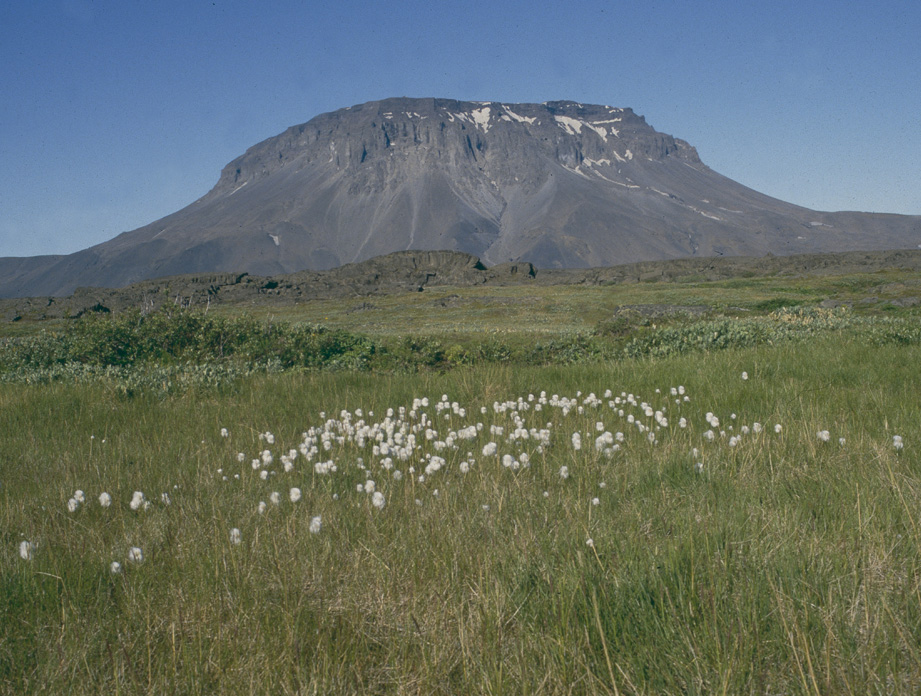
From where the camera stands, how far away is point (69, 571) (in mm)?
2998

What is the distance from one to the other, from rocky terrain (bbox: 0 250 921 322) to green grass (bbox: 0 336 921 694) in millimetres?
42987

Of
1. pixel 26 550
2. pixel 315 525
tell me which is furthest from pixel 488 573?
pixel 26 550

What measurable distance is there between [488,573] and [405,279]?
7364cm

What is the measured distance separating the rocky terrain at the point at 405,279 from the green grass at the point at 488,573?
141 feet

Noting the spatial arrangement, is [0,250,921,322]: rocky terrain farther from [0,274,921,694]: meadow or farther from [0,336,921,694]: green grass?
[0,336,921,694]: green grass

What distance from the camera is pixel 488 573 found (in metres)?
2.62

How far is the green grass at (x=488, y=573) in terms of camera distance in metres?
2.15

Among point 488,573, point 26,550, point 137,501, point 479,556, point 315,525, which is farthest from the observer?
point 137,501

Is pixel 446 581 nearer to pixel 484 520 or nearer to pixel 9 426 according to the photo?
pixel 484 520

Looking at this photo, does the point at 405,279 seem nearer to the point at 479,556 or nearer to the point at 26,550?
the point at 26,550

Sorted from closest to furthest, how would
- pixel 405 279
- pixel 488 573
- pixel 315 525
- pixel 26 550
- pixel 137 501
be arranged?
pixel 488 573, pixel 26 550, pixel 315 525, pixel 137 501, pixel 405 279

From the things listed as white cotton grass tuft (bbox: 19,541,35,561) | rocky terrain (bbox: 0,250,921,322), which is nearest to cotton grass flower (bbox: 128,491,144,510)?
white cotton grass tuft (bbox: 19,541,35,561)

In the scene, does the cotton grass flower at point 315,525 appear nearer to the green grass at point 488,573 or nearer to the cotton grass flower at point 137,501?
the green grass at point 488,573

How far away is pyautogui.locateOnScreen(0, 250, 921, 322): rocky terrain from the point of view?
5538cm
